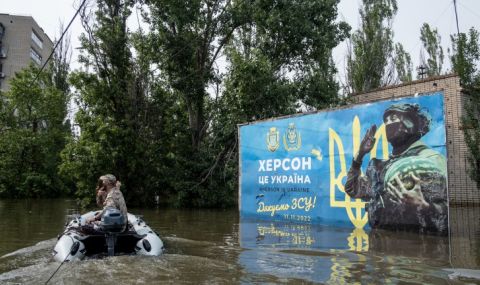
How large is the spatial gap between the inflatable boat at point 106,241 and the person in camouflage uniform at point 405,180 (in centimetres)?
547

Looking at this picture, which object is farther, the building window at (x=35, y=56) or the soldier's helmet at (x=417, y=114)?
the building window at (x=35, y=56)

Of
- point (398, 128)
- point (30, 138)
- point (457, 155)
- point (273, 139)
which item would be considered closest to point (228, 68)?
point (273, 139)

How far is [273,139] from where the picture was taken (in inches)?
572

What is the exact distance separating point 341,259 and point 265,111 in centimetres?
1391

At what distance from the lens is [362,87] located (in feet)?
108

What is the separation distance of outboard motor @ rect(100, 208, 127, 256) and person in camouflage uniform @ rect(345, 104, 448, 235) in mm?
6113

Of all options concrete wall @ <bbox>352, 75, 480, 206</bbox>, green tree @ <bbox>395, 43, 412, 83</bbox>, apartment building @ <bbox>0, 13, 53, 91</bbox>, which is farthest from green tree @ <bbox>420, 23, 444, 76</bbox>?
apartment building @ <bbox>0, 13, 53, 91</bbox>

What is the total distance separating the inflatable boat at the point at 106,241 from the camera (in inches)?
328

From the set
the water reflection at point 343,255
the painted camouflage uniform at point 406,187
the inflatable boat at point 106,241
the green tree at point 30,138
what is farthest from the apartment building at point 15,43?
the painted camouflage uniform at point 406,187

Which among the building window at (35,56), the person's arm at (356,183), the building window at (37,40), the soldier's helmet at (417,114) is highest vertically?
the building window at (37,40)

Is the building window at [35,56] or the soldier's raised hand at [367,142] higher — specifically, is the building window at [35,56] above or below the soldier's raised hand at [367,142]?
above

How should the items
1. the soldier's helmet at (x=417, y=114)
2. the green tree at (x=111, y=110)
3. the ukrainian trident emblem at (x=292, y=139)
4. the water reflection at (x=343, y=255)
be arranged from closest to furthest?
the water reflection at (x=343, y=255) → the soldier's helmet at (x=417, y=114) → the ukrainian trident emblem at (x=292, y=139) → the green tree at (x=111, y=110)

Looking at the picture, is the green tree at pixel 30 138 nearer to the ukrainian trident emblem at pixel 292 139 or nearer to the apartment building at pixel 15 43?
the ukrainian trident emblem at pixel 292 139

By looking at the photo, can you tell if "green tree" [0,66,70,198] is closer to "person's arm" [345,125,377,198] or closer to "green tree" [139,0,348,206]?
"green tree" [139,0,348,206]
